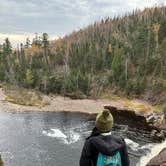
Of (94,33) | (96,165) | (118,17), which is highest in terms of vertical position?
(118,17)

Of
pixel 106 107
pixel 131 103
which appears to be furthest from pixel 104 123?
pixel 131 103

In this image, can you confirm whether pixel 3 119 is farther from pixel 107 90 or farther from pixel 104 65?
pixel 104 65

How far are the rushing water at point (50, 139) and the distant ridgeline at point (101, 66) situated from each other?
30713 millimetres

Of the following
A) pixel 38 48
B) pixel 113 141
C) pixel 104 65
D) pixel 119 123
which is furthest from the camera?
pixel 38 48

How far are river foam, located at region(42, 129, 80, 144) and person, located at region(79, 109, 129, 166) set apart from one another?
43848 millimetres

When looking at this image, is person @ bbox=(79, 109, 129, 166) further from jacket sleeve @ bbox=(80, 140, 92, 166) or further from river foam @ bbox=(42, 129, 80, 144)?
river foam @ bbox=(42, 129, 80, 144)

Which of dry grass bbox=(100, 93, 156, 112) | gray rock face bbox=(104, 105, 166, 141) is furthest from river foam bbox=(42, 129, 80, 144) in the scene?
dry grass bbox=(100, 93, 156, 112)

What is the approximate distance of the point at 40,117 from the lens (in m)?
73.8

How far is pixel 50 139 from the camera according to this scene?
2047 inches

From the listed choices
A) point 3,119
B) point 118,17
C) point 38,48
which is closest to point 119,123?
point 3,119

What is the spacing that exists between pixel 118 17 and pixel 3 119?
142 m

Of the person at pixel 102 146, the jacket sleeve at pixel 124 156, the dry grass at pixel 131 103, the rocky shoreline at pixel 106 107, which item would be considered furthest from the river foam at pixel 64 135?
the person at pixel 102 146

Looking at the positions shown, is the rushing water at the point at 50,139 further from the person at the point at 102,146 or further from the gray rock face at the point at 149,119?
the person at the point at 102,146

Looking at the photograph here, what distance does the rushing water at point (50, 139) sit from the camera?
42.0 m
